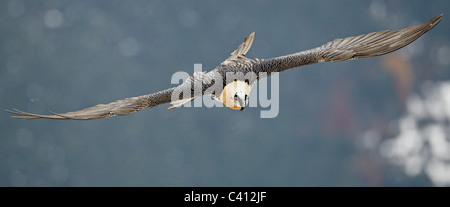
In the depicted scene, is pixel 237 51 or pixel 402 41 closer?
pixel 402 41

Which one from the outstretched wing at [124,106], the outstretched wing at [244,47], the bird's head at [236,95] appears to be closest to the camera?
the outstretched wing at [124,106]

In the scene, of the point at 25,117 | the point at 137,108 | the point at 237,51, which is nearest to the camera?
the point at 25,117

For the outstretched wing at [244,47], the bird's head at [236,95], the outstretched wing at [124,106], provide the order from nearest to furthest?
1. the outstretched wing at [124,106]
2. the bird's head at [236,95]
3. the outstretched wing at [244,47]

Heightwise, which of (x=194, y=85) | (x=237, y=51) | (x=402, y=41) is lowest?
(x=194, y=85)

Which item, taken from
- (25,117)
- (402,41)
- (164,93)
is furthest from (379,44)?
(25,117)

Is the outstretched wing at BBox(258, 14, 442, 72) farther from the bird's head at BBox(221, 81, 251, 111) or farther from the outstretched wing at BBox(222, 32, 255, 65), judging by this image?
the outstretched wing at BBox(222, 32, 255, 65)

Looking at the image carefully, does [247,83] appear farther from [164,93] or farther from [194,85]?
[164,93]

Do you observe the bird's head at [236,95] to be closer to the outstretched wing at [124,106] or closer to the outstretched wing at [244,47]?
the outstretched wing at [124,106]

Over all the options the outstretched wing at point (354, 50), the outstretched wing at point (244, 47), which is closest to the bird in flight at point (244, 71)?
the outstretched wing at point (354, 50)
